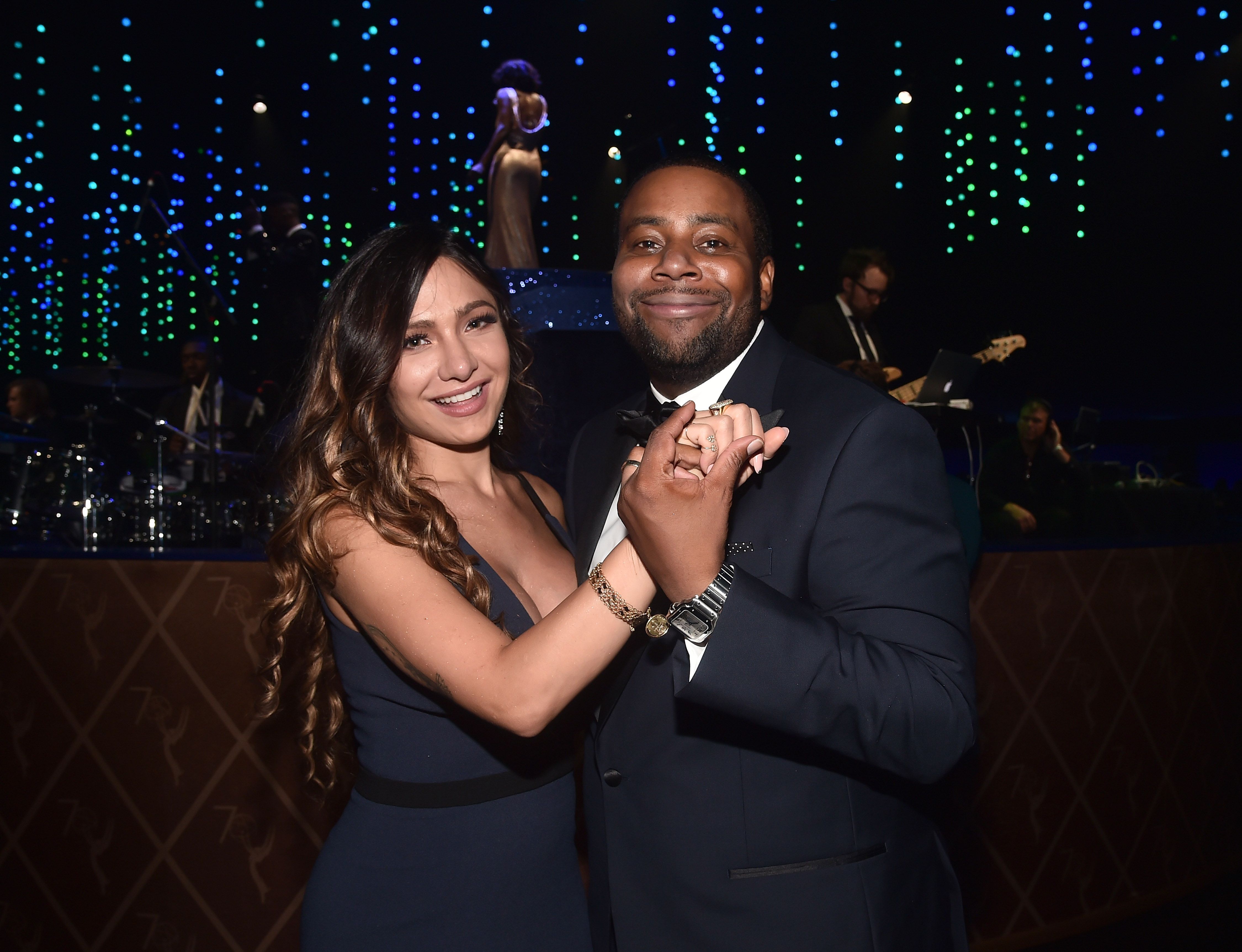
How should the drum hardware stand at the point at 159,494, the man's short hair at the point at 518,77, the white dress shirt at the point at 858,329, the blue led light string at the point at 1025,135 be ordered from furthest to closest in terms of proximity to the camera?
1. the blue led light string at the point at 1025,135
2. the white dress shirt at the point at 858,329
3. the drum hardware stand at the point at 159,494
4. the man's short hair at the point at 518,77

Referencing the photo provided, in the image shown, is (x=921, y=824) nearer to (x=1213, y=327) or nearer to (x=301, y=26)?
(x=301, y=26)

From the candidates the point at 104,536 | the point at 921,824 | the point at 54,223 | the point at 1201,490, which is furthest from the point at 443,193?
the point at 921,824

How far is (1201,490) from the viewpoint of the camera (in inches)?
258

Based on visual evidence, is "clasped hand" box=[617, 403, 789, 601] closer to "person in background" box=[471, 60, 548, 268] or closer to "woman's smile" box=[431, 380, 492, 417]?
"woman's smile" box=[431, 380, 492, 417]

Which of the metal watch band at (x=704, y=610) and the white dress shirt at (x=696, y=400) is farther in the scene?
the white dress shirt at (x=696, y=400)

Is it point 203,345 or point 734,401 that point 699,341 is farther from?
point 203,345

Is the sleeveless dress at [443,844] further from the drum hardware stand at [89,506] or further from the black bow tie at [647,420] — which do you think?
the drum hardware stand at [89,506]

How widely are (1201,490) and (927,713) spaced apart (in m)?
6.92

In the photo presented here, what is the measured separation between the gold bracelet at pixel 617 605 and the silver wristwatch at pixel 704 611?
110 mm

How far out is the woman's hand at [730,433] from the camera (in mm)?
1188

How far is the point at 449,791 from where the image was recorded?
1.60 metres

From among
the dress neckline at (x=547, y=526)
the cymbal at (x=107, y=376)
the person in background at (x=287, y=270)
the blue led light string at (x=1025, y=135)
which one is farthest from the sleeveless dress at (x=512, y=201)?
the blue led light string at (x=1025, y=135)

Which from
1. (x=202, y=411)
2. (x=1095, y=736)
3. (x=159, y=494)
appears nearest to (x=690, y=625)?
(x=1095, y=736)

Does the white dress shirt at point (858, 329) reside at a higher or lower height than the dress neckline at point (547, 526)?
higher
